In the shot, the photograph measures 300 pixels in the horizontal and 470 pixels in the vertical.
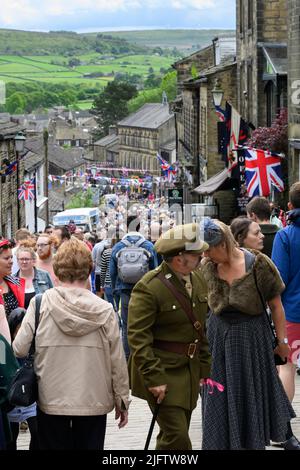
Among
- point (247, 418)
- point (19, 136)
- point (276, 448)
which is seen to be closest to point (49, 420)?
point (247, 418)

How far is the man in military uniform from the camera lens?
267 inches

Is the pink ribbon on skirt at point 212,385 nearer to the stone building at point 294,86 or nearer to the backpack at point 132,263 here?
the backpack at point 132,263

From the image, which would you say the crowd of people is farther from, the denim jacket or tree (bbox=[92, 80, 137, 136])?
tree (bbox=[92, 80, 137, 136])

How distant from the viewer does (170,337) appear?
22.6 ft

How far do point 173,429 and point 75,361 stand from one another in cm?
77

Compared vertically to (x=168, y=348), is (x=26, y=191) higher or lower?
lower

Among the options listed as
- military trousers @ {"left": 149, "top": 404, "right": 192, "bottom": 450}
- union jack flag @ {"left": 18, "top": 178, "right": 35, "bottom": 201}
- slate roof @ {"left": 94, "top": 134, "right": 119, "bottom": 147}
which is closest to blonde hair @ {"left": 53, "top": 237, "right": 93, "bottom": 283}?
military trousers @ {"left": 149, "top": 404, "right": 192, "bottom": 450}

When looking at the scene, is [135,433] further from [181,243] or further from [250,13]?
[250,13]

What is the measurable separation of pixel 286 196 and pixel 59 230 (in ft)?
43.5

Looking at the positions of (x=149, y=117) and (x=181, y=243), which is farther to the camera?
(x=149, y=117)

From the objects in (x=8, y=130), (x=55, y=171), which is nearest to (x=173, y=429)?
(x=8, y=130)

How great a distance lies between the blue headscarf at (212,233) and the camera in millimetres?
7379

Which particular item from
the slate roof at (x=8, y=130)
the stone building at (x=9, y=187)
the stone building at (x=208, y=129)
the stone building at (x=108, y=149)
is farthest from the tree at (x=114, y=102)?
the slate roof at (x=8, y=130)
